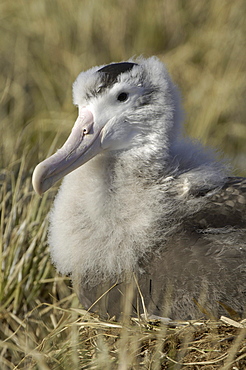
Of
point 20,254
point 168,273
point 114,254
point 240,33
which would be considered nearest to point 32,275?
point 20,254

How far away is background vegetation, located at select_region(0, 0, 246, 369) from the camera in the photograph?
3.20m

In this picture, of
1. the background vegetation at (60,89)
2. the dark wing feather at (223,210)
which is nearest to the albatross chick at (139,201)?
the dark wing feather at (223,210)

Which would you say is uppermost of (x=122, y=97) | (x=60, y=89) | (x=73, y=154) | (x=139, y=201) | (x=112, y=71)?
(x=60, y=89)

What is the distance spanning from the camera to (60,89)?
212 inches

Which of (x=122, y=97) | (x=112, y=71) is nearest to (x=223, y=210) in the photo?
(x=122, y=97)

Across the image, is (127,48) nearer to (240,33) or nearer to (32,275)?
(240,33)

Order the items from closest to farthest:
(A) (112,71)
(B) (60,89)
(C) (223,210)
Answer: (C) (223,210) < (A) (112,71) < (B) (60,89)

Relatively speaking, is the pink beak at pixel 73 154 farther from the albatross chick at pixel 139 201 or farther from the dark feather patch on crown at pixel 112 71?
the dark feather patch on crown at pixel 112 71

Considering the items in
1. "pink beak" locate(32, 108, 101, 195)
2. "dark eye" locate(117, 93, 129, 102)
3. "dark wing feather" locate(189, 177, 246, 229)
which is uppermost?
"dark eye" locate(117, 93, 129, 102)

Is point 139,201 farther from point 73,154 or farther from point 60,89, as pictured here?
point 60,89

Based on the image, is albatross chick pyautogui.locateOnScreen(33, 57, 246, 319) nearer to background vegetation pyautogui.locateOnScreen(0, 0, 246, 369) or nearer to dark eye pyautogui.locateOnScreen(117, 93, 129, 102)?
dark eye pyautogui.locateOnScreen(117, 93, 129, 102)

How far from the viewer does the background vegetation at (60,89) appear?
320cm

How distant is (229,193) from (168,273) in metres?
0.47

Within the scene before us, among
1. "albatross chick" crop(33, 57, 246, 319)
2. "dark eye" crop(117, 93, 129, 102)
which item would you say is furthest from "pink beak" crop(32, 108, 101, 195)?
"dark eye" crop(117, 93, 129, 102)
